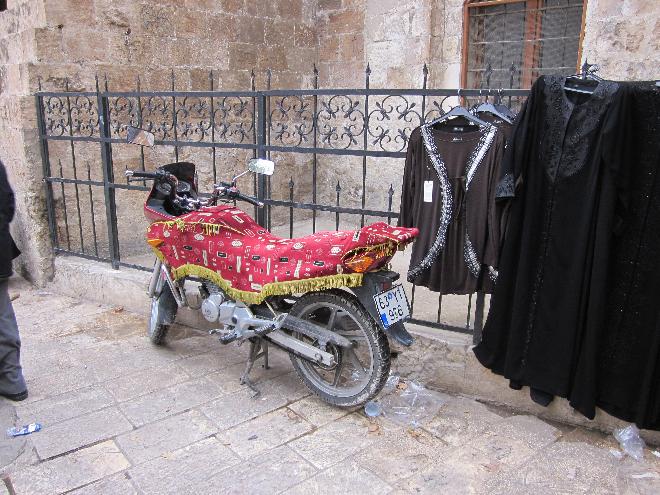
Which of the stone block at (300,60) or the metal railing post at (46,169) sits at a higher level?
the stone block at (300,60)

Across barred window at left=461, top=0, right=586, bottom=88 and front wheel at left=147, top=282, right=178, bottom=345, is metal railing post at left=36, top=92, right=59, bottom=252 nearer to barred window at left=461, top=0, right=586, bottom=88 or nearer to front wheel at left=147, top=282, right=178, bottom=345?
front wheel at left=147, top=282, right=178, bottom=345

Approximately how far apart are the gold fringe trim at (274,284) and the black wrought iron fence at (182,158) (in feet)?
2.69

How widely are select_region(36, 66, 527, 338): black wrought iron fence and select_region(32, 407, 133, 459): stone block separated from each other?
1.87 metres

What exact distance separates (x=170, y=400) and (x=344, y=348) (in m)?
1.24

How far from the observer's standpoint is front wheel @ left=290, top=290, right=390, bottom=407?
3.24 metres

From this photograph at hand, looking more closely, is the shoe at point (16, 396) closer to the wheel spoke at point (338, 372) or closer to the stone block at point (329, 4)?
the wheel spoke at point (338, 372)

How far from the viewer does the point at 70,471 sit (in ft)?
9.70

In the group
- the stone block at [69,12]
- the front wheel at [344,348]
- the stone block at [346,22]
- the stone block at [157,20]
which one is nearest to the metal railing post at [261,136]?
the front wheel at [344,348]

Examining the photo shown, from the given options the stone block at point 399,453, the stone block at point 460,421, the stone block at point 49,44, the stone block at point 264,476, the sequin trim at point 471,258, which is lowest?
the stone block at point 264,476

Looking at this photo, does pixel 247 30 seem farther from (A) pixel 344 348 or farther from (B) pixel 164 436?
(B) pixel 164 436

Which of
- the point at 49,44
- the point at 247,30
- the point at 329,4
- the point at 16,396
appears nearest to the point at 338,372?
the point at 16,396

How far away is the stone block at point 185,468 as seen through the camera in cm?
282

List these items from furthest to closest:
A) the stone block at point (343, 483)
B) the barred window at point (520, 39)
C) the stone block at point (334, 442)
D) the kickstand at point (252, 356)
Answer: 1. the barred window at point (520, 39)
2. the kickstand at point (252, 356)
3. the stone block at point (334, 442)
4. the stone block at point (343, 483)

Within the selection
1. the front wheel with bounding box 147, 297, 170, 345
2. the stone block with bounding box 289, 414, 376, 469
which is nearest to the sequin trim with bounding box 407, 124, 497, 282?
the stone block with bounding box 289, 414, 376, 469
